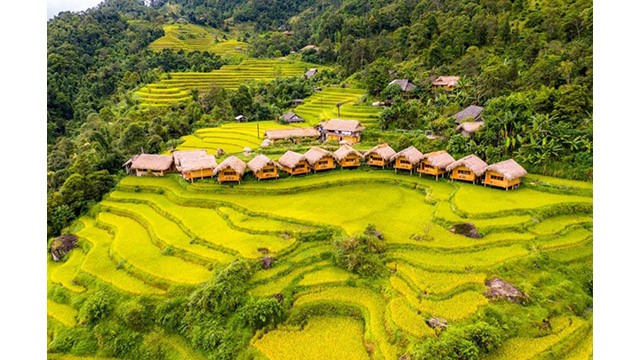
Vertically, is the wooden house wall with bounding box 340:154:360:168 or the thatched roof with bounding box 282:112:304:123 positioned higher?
the thatched roof with bounding box 282:112:304:123

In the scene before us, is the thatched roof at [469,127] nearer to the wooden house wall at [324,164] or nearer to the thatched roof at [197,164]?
the wooden house wall at [324,164]

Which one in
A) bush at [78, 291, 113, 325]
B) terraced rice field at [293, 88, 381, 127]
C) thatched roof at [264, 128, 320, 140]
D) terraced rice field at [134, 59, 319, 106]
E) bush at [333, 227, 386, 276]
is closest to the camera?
bush at [78, 291, 113, 325]

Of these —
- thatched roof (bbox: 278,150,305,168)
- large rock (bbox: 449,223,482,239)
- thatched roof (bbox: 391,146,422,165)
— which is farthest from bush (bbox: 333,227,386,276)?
thatched roof (bbox: 391,146,422,165)

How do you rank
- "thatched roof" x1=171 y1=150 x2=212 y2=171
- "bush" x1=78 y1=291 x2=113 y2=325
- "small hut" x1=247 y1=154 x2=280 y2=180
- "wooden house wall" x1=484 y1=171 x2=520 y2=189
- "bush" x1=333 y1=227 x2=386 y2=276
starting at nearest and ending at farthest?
"bush" x1=78 y1=291 x2=113 y2=325
"bush" x1=333 y1=227 x2=386 y2=276
"wooden house wall" x1=484 y1=171 x2=520 y2=189
"small hut" x1=247 y1=154 x2=280 y2=180
"thatched roof" x1=171 y1=150 x2=212 y2=171

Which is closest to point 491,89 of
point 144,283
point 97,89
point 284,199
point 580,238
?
point 580,238

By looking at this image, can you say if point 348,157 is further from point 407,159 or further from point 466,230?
point 466,230

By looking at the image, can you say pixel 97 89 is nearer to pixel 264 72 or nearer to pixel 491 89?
pixel 264 72

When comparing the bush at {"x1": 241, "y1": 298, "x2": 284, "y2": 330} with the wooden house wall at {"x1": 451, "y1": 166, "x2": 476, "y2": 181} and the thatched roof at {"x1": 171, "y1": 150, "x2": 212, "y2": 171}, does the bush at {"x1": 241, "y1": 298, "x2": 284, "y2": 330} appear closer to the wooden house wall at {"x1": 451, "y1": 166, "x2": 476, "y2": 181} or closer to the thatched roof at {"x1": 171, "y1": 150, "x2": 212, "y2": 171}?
the thatched roof at {"x1": 171, "y1": 150, "x2": 212, "y2": 171}
